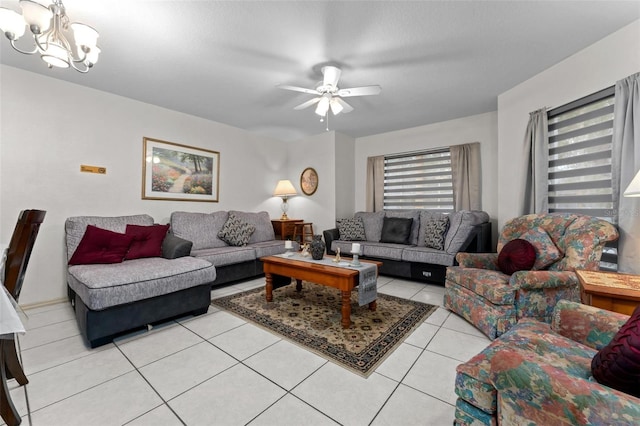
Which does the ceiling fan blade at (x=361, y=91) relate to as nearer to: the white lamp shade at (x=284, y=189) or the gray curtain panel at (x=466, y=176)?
the gray curtain panel at (x=466, y=176)

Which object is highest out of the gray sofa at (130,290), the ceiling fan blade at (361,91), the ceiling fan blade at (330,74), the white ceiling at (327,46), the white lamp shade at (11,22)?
the white ceiling at (327,46)

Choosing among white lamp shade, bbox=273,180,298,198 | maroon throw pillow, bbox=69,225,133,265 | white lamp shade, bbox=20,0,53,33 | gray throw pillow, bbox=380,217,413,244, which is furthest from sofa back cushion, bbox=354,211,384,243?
white lamp shade, bbox=20,0,53,33

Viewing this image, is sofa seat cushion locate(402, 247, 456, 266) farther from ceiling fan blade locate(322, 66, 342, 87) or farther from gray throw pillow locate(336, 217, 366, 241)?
ceiling fan blade locate(322, 66, 342, 87)

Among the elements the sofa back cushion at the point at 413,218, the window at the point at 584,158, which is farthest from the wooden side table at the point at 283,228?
the window at the point at 584,158

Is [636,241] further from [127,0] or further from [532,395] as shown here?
[127,0]

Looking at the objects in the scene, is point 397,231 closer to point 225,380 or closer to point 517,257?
point 517,257

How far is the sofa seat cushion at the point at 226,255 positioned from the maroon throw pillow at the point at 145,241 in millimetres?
445

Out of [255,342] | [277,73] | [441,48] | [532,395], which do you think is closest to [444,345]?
[532,395]

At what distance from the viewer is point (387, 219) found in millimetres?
4586

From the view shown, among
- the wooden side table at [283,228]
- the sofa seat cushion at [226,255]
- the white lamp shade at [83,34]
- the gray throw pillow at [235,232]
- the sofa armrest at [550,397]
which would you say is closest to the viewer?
the sofa armrest at [550,397]

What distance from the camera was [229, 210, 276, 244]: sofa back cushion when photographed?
14.7ft

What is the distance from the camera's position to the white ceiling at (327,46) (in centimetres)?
193

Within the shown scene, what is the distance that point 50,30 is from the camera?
193 centimetres

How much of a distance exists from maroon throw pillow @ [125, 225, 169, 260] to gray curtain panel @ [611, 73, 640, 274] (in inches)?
179
